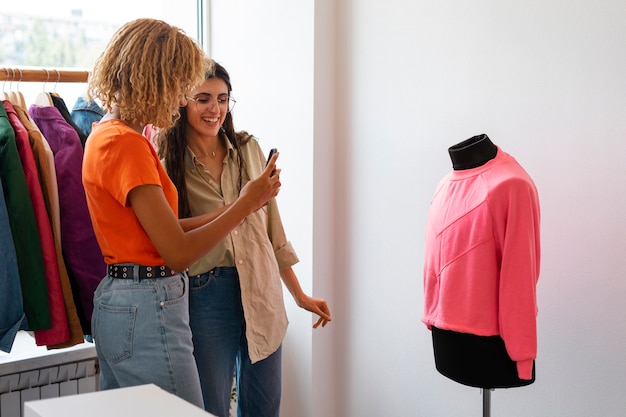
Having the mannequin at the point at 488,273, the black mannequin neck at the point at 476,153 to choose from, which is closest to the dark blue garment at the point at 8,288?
the mannequin at the point at 488,273

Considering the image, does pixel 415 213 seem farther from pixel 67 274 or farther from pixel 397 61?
pixel 67 274

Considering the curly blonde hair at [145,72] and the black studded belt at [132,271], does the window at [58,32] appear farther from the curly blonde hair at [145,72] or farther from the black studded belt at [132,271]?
the black studded belt at [132,271]

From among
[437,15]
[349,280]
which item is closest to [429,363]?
[349,280]

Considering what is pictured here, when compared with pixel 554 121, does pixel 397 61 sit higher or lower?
higher

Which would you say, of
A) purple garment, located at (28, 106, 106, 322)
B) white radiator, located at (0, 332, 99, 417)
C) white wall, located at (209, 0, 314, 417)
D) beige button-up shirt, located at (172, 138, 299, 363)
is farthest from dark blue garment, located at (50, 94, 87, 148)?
white wall, located at (209, 0, 314, 417)

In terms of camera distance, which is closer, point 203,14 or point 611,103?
point 611,103

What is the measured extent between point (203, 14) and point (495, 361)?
224 centimetres

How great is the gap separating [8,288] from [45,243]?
18 cm

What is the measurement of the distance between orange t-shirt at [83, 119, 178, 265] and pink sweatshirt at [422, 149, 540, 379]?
854 mm

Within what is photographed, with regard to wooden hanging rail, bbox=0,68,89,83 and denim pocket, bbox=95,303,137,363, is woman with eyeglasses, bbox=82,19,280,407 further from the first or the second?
wooden hanging rail, bbox=0,68,89,83

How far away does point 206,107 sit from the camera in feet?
7.63

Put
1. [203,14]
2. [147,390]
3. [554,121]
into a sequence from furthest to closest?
[203,14] → [554,121] → [147,390]

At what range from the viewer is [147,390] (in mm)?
1363

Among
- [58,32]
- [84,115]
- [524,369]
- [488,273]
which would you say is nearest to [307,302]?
[488,273]
